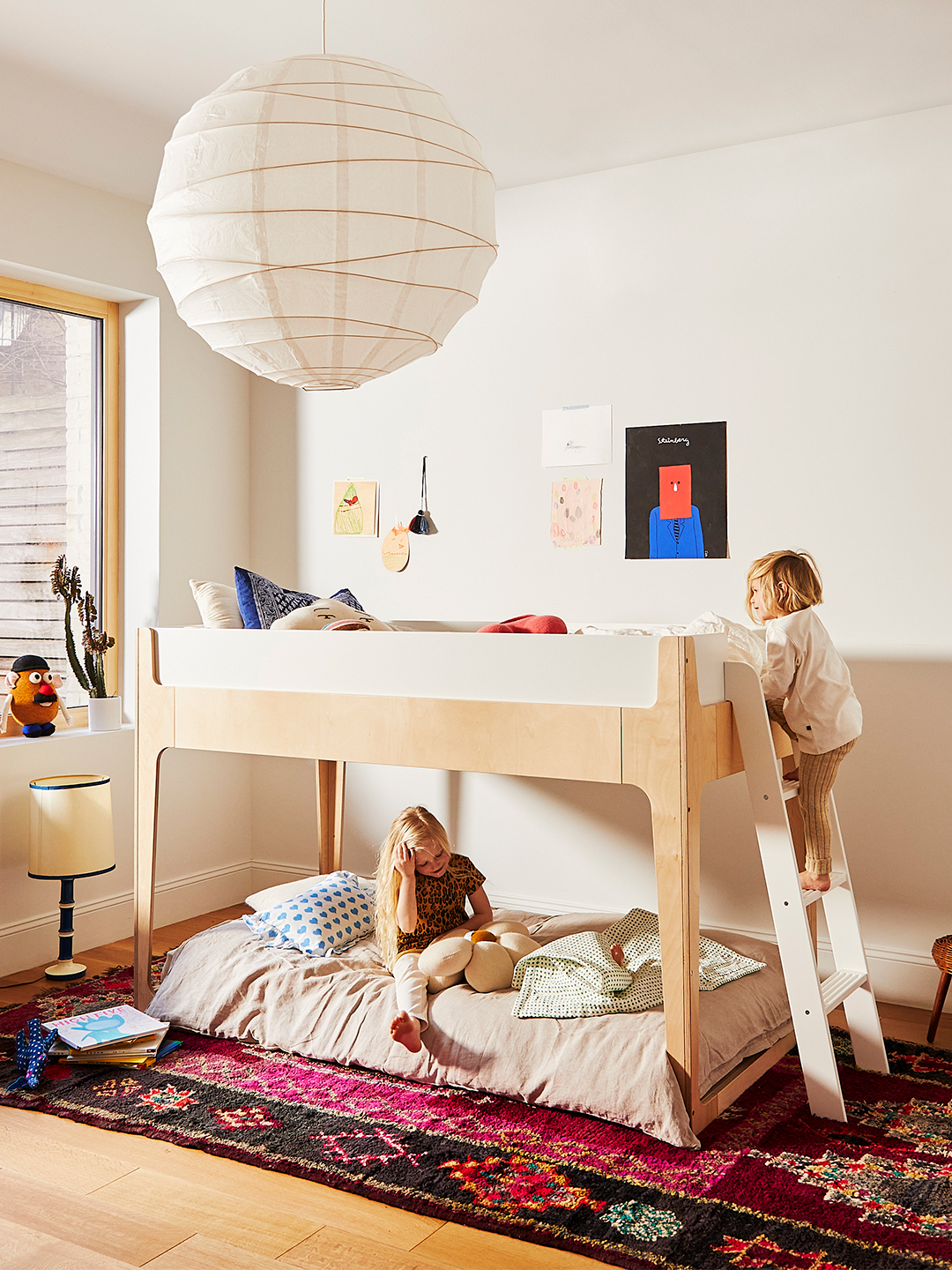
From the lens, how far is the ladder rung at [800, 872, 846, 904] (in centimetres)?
233

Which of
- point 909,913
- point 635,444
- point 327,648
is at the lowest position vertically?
point 909,913

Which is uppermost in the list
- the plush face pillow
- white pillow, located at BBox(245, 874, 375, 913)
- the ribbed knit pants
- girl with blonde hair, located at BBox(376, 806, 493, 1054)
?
the plush face pillow

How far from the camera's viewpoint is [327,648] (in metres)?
2.55

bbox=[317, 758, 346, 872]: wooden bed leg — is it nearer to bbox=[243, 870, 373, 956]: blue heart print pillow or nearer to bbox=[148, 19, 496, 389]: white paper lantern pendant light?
bbox=[243, 870, 373, 956]: blue heart print pillow

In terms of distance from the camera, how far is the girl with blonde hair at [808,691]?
2.37 m

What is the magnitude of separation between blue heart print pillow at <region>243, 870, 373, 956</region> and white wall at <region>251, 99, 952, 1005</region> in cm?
69

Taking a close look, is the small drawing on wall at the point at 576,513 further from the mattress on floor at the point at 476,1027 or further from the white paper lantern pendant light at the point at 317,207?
the white paper lantern pendant light at the point at 317,207

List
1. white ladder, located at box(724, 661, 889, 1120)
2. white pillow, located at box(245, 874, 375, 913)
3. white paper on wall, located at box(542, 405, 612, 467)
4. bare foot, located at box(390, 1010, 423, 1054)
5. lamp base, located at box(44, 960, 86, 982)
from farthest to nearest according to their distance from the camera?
white paper on wall, located at box(542, 405, 612, 467), lamp base, located at box(44, 960, 86, 982), white pillow, located at box(245, 874, 375, 913), bare foot, located at box(390, 1010, 423, 1054), white ladder, located at box(724, 661, 889, 1120)

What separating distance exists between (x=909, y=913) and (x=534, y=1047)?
127cm

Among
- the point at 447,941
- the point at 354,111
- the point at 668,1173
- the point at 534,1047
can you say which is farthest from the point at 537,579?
the point at 354,111

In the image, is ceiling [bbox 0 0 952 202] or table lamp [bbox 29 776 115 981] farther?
table lamp [bbox 29 776 115 981]

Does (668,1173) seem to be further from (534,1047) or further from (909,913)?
(909,913)

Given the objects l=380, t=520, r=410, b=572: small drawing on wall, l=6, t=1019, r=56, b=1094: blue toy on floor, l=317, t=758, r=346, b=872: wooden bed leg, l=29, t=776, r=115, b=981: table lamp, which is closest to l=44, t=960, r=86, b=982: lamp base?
l=29, t=776, r=115, b=981: table lamp

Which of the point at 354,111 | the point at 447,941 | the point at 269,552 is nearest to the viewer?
the point at 354,111
